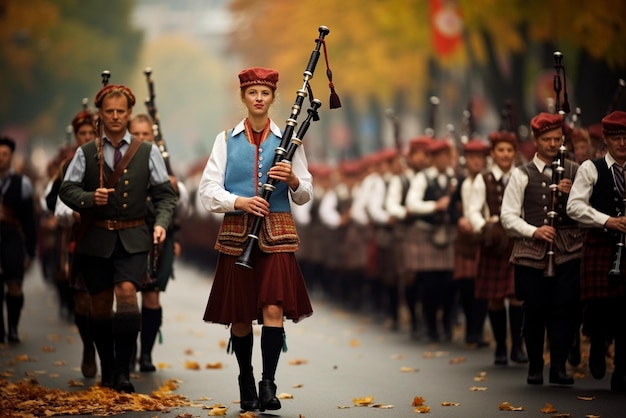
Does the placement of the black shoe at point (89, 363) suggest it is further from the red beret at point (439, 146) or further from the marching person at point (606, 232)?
the red beret at point (439, 146)

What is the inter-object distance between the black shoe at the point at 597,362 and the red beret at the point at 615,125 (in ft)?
5.29

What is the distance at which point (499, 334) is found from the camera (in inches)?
523

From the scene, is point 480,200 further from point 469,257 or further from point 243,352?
point 243,352

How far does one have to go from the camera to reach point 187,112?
12781 cm

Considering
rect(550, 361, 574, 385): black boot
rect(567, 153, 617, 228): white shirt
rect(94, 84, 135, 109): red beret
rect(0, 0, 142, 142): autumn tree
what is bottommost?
rect(550, 361, 574, 385): black boot

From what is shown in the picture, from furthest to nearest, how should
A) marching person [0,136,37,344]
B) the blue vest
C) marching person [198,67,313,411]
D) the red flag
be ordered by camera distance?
the red flag → marching person [0,136,37,344] → the blue vest → marching person [198,67,313,411]

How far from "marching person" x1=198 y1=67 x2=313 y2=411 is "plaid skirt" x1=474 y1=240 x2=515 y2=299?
12.2ft

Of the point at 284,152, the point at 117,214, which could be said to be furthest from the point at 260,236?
the point at 117,214

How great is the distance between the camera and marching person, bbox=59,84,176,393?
35.5 feet

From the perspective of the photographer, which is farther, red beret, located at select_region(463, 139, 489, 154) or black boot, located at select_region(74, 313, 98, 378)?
red beret, located at select_region(463, 139, 489, 154)

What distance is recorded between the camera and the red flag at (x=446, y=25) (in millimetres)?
30078

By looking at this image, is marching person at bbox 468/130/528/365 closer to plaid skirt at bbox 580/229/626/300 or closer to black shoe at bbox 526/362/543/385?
black shoe at bbox 526/362/543/385

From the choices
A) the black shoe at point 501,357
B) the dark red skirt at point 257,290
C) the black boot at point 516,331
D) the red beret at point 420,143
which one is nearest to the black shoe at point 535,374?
the black shoe at point 501,357

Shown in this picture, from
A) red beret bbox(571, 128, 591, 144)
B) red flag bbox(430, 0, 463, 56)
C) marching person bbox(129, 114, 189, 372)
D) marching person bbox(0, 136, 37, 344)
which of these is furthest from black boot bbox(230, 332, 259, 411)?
red flag bbox(430, 0, 463, 56)
